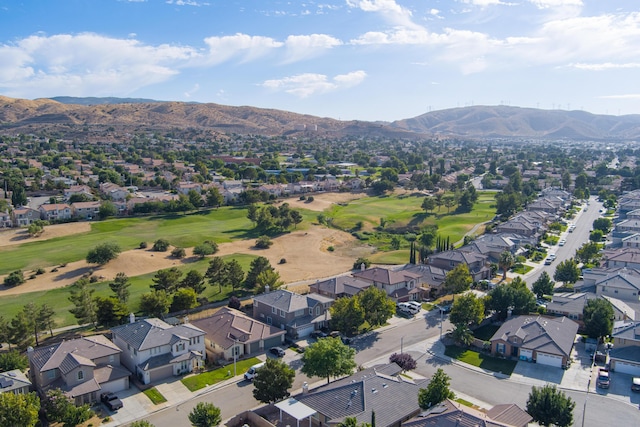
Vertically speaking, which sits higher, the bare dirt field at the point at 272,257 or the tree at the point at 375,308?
the tree at the point at 375,308

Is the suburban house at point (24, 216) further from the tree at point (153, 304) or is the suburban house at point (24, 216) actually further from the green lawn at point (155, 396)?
the green lawn at point (155, 396)

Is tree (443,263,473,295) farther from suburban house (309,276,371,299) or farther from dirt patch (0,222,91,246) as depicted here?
dirt patch (0,222,91,246)

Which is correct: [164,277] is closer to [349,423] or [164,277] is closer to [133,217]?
[349,423]

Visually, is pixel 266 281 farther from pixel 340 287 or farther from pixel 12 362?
pixel 12 362

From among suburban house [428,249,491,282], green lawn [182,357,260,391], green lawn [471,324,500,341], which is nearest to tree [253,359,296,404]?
green lawn [182,357,260,391]

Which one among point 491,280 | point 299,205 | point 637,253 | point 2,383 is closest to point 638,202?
point 637,253

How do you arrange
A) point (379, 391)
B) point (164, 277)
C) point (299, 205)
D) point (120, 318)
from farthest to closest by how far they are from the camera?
point (299, 205) → point (164, 277) → point (120, 318) → point (379, 391)

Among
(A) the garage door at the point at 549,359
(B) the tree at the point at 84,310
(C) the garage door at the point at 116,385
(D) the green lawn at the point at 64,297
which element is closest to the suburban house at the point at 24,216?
(D) the green lawn at the point at 64,297
